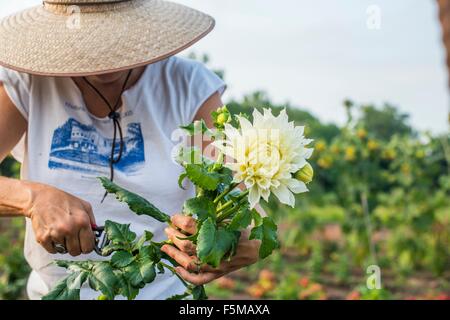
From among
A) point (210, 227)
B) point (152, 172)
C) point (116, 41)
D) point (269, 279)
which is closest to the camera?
point (210, 227)

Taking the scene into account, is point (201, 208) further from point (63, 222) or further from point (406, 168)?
point (406, 168)

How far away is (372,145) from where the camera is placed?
522 centimetres

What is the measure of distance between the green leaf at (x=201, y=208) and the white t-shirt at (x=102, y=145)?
46cm

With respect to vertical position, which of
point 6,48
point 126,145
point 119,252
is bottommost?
point 119,252

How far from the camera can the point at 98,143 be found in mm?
1803

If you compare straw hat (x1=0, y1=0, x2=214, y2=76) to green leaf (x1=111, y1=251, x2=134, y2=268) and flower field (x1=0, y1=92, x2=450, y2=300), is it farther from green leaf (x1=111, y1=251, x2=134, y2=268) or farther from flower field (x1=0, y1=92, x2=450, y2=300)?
flower field (x1=0, y1=92, x2=450, y2=300)

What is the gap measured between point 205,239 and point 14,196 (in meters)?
0.49

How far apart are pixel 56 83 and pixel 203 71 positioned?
0.38 m

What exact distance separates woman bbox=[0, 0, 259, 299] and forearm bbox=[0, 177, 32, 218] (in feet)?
0.15

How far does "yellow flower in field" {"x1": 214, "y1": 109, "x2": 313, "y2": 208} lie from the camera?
1.24 meters

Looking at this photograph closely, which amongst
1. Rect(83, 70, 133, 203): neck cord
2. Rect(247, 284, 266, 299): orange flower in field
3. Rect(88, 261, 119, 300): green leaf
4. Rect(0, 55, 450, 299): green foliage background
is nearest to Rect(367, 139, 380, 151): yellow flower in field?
Rect(0, 55, 450, 299): green foliage background

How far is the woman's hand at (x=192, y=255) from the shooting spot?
1.34 meters

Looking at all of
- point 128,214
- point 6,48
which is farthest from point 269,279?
point 6,48
